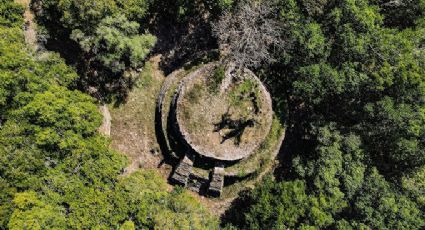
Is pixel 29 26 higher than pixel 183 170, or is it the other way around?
pixel 29 26

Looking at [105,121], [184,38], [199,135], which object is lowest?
[199,135]

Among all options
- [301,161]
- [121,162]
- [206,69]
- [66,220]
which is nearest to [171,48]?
[206,69]

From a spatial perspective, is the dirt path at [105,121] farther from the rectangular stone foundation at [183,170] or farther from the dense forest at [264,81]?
the rectangular stone foundation at [183,170]

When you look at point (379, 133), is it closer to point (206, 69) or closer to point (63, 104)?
point (206, 69)

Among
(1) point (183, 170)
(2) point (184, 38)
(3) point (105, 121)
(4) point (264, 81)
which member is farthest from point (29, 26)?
(4) point (264, 81)

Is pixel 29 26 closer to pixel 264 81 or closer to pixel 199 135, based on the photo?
pixel 199 135

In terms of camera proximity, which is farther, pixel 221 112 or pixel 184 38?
pixel 184 38

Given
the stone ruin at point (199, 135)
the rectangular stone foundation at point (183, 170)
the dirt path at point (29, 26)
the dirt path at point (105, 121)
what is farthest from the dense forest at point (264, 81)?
the stone ruin at point (199, 135)

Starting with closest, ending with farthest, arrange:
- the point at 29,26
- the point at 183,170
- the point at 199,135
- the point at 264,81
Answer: the point at 29,26 < the point at 183,170 < the point at 199,135 < the point at 264,81
